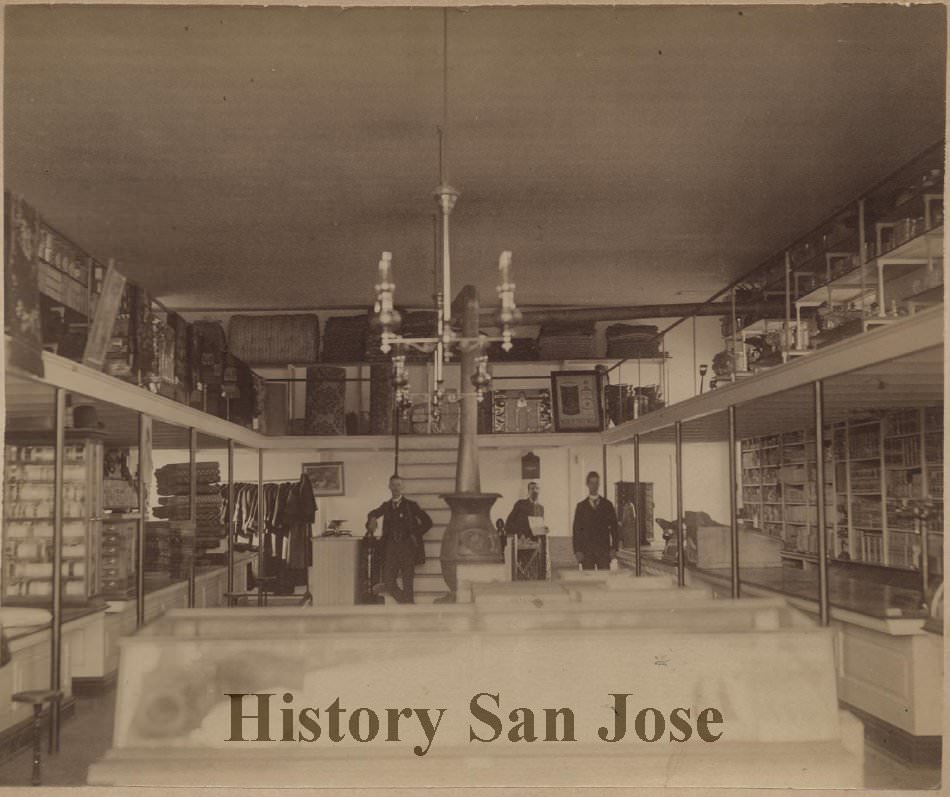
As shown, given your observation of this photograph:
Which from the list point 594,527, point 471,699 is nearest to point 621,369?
point 594,527

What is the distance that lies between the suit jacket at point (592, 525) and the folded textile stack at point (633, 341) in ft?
12.5

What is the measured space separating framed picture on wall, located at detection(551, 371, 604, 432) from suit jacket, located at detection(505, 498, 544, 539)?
1.34 meters

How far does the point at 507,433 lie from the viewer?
14.0 metres

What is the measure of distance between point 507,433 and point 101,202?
6.83 meters

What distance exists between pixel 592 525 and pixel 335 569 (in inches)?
151

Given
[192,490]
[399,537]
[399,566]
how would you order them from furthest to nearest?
[399,566]
[399,537]
[192,490]

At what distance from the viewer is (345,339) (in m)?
15.0

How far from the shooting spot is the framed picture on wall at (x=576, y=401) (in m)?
14.5

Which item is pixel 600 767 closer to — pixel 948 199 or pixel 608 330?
pixel 948 199

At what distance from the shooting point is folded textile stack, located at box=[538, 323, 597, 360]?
14.8 metres

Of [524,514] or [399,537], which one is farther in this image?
[524,514]

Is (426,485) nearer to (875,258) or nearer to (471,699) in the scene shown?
(875,258)

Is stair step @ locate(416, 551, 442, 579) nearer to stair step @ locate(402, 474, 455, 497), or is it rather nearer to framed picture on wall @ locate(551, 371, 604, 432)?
stair step @ locate(402, 474, 455, 497)

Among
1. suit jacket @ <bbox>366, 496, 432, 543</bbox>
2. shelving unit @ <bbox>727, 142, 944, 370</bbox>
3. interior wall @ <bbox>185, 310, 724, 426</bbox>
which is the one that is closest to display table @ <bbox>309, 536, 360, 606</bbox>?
suit jacket @ <bbox>366, 496, 432, 543</bbox>
